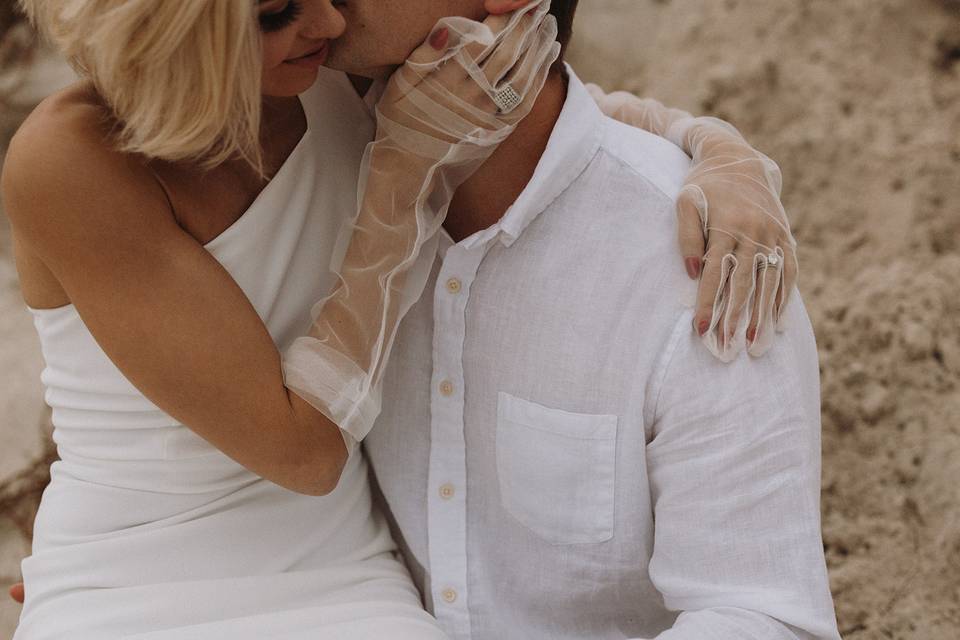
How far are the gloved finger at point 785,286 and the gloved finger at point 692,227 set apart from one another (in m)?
0.11

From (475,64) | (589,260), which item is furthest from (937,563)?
(475,64)

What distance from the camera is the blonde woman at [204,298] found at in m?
1.12

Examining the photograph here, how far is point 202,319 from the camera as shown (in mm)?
1204

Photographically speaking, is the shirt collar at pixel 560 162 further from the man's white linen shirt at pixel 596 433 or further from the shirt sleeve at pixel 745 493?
the shirt sleeve at pixel 745 493

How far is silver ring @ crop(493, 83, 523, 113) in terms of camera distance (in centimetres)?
122

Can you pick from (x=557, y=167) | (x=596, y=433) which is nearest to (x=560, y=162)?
(x=557, y=167)

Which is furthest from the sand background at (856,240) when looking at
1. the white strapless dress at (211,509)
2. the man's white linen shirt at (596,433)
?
the white strapless dress at (211,509)

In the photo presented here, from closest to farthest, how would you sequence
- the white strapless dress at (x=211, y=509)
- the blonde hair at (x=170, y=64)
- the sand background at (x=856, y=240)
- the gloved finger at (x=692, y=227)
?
1. the blonde hair at (x=170, y=64)
2. the gloved finger at (x=692, y=227)
3. the white strapless dress at (x=211, y=509)
4. the sand background at (x=856, y=240)

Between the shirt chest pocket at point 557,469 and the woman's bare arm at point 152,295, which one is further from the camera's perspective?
the shirt chest pocket at point 557,469

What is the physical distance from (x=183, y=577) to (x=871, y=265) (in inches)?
70.3

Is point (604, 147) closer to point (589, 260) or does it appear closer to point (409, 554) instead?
point (589, 260)

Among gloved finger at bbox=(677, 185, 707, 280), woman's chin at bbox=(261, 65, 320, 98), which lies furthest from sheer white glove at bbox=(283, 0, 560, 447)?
gloved finger at bbox=(677, 185, 707, 280)

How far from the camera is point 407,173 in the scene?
127cm

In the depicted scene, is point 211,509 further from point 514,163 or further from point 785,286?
point 785,286
